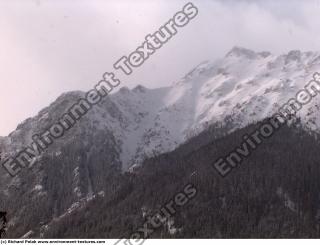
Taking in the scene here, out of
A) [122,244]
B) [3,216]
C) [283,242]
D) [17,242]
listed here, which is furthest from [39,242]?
[283,242]

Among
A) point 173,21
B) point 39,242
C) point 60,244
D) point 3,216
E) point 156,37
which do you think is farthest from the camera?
point 156,37

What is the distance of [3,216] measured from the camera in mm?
35344

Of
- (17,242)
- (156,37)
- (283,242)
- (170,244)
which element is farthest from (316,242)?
(156,37)

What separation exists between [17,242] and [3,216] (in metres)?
14.1

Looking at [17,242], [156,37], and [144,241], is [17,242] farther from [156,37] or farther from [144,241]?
[156,37]

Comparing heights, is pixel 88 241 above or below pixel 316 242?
above

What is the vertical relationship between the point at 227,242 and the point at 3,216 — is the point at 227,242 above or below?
below

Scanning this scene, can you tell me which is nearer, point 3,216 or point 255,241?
point 3,216

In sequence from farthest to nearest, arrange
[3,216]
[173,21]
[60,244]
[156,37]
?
[156,37]
[173,21]
[60,244]
[3,216]

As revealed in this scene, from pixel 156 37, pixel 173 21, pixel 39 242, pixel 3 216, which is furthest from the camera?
pixel 156 37

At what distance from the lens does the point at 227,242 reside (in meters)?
46.3

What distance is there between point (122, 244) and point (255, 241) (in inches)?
419

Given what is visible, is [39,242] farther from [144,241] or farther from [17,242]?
[144,241]

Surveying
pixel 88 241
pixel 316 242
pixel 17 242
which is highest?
pixel 17 242
